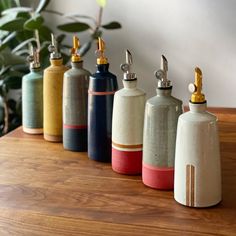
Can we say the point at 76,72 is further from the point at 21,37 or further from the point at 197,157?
the point at 21,37

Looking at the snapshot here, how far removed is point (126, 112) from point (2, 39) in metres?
1.33

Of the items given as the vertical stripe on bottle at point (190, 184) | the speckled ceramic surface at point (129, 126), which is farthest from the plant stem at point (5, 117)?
the vertical stripe on bottle at point (190, 184)

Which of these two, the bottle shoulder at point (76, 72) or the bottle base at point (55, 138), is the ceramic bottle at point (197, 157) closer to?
the bottle shoulder at point (76, 72)

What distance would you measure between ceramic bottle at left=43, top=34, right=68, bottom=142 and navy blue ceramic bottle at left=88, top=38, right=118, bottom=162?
160 millimetres

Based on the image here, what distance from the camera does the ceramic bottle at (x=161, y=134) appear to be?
0.94 metres

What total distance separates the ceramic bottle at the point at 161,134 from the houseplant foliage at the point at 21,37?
46.2 inches

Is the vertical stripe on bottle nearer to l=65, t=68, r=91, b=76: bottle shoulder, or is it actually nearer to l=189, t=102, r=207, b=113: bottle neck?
l=189, t=102, r=207, b=113: bottle neck

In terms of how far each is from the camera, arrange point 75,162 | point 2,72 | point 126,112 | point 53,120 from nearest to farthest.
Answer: point 126,112 → point 75,162 → point 53,120 → point 2,72

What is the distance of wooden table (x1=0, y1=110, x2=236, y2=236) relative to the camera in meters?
0.82

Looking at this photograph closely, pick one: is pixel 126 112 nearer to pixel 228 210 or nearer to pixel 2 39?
pixel 228 210

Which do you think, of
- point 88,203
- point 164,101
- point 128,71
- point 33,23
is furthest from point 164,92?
point 33,23

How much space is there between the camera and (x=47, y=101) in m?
1.27

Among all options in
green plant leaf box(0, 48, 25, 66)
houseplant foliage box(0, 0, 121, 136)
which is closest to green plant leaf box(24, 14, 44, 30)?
houseplant foliage box(0, 0, 121, 136)

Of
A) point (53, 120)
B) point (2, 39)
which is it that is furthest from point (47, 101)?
point (2, 39)
